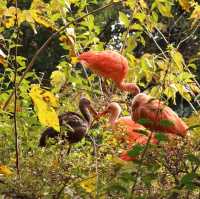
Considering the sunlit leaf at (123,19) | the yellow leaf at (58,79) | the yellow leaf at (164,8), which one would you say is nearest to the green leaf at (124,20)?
the sunlit leaf at (123,19)

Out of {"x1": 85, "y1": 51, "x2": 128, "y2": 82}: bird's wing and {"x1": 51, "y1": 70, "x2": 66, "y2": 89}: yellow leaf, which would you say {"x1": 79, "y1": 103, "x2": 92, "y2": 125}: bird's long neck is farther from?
{"x1": 51, "y1": 70, "x2": 66, "y2": 89}: yellow leaf

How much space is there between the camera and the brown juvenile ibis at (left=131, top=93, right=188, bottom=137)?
1.35 m

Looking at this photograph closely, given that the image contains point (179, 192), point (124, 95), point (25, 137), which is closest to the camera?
point (179, 192)

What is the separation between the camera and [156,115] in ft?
4.43

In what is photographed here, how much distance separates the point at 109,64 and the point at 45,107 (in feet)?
1.11

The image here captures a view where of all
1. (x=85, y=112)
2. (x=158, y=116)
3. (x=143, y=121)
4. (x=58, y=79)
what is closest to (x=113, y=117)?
(x=85, y=112)

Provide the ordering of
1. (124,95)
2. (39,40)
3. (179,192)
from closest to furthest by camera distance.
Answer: (179,192), (124,95), (39,40)

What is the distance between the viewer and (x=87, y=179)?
48.9 inches

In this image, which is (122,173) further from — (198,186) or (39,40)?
(39,40)

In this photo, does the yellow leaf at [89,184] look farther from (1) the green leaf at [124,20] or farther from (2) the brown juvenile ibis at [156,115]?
(1) the green leaf at [124,20]

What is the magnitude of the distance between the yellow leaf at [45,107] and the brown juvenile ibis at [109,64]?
0.94ft

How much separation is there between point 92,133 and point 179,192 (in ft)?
2.15

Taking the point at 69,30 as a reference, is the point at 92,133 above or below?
below

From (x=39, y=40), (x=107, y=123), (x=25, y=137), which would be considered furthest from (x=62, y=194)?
(x=39, y=40)
